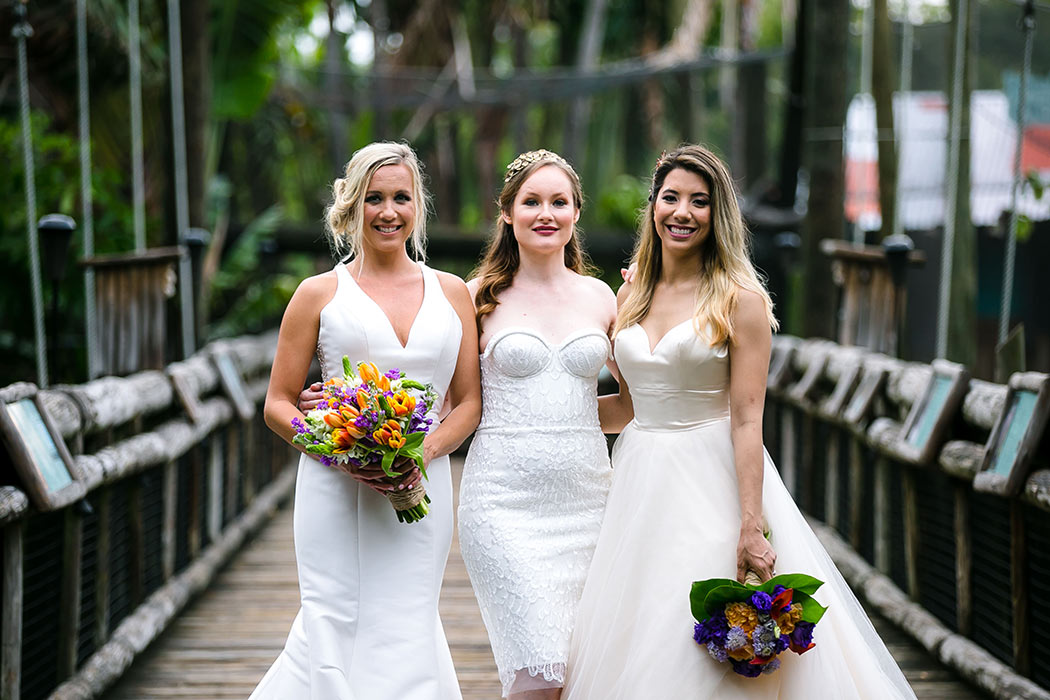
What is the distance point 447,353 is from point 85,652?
2.22m

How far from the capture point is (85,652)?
489 cm

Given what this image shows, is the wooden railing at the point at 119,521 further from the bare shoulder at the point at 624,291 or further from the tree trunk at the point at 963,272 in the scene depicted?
the tree trunk at the point at 963,272

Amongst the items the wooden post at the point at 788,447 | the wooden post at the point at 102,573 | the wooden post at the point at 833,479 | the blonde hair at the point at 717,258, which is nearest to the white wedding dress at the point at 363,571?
the blonde hair at the point at 717,258

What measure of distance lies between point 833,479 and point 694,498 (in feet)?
12.5

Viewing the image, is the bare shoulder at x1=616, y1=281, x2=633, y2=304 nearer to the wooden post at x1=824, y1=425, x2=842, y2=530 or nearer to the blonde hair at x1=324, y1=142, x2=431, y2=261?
the blonde hair at x1=324, y1=142, x2=431, y2=261

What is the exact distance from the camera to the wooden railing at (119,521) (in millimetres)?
4156

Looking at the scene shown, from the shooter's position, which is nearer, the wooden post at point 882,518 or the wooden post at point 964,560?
the wooden post at point 964,560

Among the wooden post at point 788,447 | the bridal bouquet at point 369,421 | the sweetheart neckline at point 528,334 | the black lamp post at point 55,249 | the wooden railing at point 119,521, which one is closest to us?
the bridal bouquet at point 369,421

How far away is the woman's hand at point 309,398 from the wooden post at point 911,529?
10.2 ft

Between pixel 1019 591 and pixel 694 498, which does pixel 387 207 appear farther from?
pixel 1019 591

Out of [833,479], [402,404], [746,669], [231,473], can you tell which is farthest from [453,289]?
[231,473]

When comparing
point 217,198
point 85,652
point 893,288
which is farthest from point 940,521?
point 217,198

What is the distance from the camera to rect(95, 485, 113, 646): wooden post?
4.93 m

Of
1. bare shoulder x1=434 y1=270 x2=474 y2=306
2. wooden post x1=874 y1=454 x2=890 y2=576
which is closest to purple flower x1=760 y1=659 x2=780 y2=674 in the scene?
bare shoulder x1=434 y1=270 x2=474 y2=306
